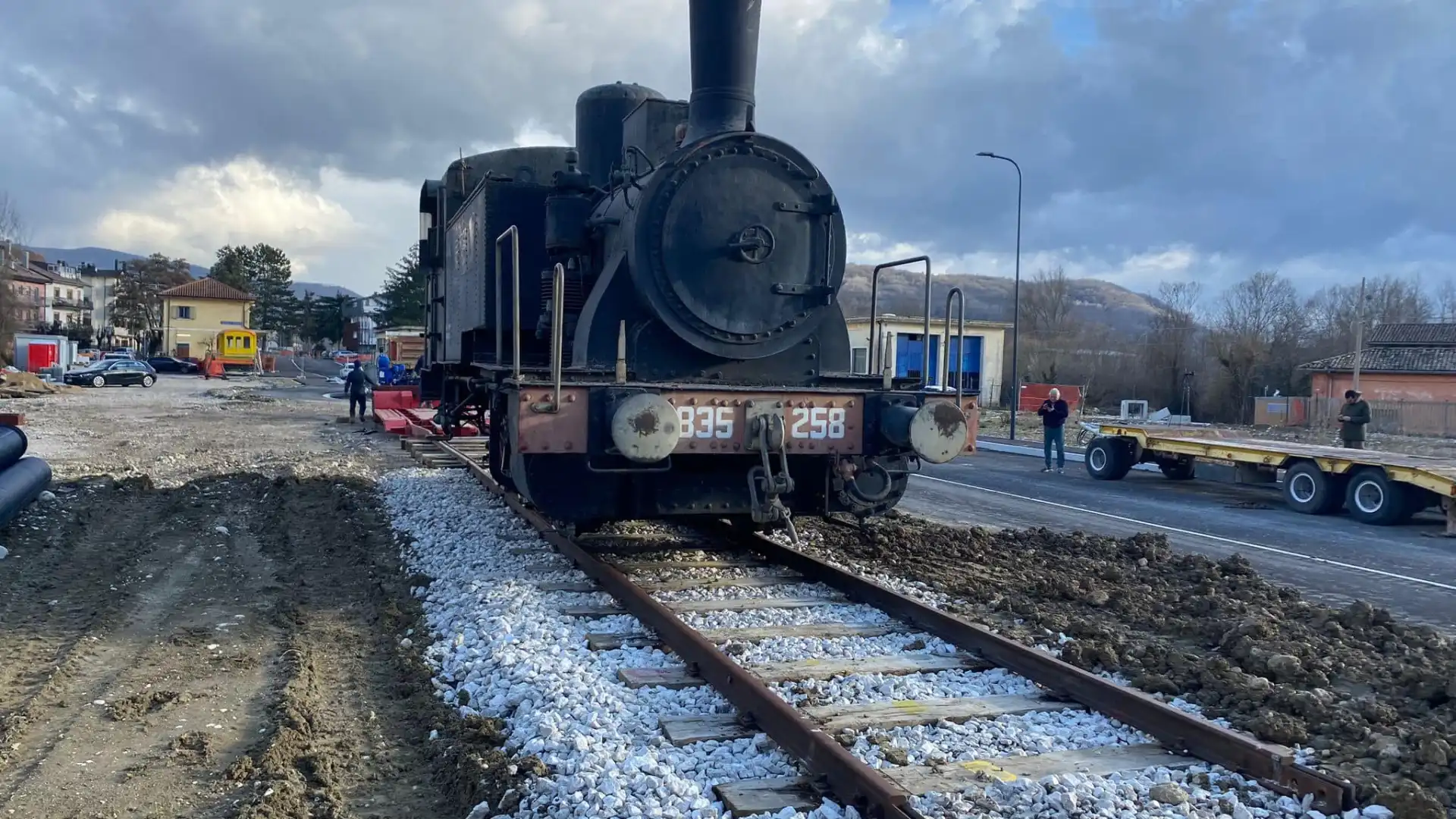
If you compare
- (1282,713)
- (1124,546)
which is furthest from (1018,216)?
(1282,713)

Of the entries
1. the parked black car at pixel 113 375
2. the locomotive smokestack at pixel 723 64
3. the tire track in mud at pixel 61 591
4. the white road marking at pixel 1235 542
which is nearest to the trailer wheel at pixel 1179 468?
the white road marking at pixel 1235 542

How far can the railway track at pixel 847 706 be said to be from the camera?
364 cm

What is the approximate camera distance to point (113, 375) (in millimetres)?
43438

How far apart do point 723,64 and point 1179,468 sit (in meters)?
12.7

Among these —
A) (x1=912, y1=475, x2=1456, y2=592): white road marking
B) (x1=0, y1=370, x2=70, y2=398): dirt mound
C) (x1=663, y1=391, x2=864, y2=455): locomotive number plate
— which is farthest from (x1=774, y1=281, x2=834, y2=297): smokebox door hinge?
(x1=0, y1=370, x2=70, y2=398): dirt mound

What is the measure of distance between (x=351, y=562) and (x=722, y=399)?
3378mm

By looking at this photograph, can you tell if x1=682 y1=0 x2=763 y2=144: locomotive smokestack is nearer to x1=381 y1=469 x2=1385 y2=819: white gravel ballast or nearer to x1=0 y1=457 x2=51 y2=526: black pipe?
x1=381 y1=469 x2=1385 y2=819: white gravel ballast

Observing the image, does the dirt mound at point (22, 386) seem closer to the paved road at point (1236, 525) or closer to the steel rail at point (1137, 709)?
the paved road at point (1236, 525)

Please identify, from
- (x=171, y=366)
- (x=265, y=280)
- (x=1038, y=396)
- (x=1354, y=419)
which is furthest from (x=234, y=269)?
(x=1354, y=419)

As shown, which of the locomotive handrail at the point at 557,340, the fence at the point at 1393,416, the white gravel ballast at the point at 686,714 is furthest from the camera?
the fence at the point at 1393,416

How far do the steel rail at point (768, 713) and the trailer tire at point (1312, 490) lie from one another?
10540 millimetres

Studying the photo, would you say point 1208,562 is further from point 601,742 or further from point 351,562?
point 351,562

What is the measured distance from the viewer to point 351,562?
780 cm

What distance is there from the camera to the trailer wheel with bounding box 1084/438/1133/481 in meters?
16.8
